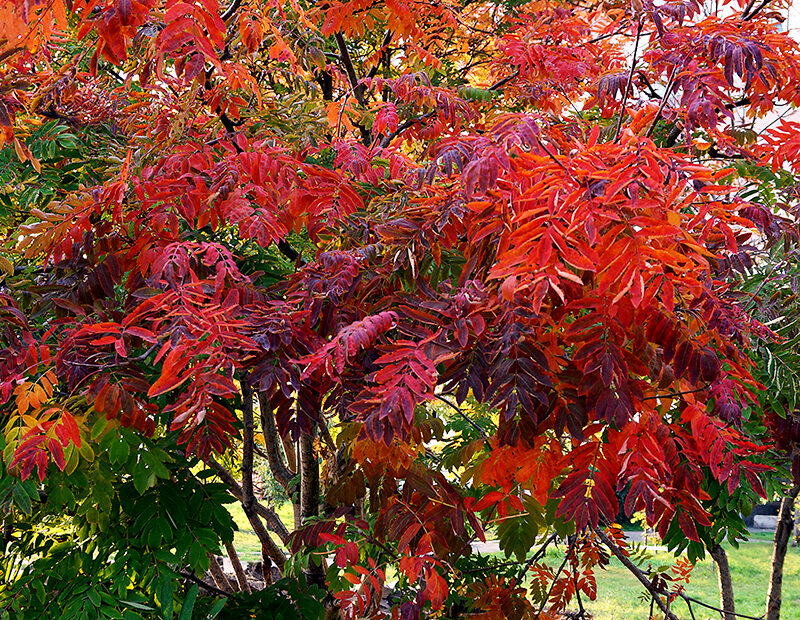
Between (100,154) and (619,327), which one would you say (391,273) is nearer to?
(619,327)

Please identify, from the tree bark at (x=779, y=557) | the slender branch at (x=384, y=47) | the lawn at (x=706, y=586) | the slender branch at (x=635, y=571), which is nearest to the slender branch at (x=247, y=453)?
the slender branch at (x=635, y=571)

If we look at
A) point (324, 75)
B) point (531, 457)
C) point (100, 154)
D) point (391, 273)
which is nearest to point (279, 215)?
point (391, 273)

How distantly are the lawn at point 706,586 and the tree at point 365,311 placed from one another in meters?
4.54

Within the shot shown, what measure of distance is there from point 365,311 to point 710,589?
26.7 ft

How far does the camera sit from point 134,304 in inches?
89.7

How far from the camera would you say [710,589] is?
8.40 m

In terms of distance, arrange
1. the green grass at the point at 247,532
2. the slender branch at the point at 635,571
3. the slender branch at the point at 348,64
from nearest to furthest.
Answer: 1. the slender branch at the point at 635,571
2. the slender branch at the point at 348,64
3. the green grass at the point at 247,532

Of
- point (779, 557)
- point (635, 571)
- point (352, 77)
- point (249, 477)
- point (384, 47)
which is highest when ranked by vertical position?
point (384, 47)

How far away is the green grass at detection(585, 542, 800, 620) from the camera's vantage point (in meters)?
7.46

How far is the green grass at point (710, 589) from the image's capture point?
7.46m

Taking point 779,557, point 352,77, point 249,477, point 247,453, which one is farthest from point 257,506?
point 779,557

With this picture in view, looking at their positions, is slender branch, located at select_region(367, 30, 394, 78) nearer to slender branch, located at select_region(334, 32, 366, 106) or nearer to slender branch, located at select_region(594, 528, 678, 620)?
slender branch, located at select_region(334, 32, 366, 106)

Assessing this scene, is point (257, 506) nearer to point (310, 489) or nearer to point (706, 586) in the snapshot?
point (310, 489)

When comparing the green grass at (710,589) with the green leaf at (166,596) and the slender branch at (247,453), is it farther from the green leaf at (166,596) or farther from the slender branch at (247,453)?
the green leaf at (166,596)
